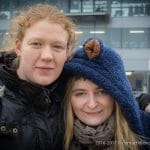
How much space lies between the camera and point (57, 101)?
3.31 meters

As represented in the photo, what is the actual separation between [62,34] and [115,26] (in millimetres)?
27926

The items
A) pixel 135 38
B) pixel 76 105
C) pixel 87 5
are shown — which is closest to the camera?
pixel 76 105

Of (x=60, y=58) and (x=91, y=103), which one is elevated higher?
(x=60, y=58)

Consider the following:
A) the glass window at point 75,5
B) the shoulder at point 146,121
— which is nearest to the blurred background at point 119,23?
the glass window at point 75,5

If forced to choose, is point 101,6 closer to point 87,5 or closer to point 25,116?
point 87,5

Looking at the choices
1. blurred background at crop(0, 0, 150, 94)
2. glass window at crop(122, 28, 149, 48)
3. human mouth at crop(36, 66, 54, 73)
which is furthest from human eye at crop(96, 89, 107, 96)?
glass window at crop(122, 28, 149, 48)

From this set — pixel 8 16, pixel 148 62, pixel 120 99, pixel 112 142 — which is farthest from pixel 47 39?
pixel 8 16

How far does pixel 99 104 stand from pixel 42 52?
2.14 feet

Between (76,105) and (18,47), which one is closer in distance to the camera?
(18,47)

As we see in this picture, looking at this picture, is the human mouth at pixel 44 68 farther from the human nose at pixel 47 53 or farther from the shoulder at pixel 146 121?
the shoulder at pixel 146 121

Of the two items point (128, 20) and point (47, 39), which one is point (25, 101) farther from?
point (128, 20)

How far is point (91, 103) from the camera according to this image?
10.9 feet

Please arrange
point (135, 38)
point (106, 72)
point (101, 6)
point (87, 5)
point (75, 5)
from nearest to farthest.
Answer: point (106, 72) → point (135, 38) → point (101, 6) → point (87, 5) → point (75, 5)

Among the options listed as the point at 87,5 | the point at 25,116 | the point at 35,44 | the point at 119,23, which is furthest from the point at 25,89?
the point at 87,5
